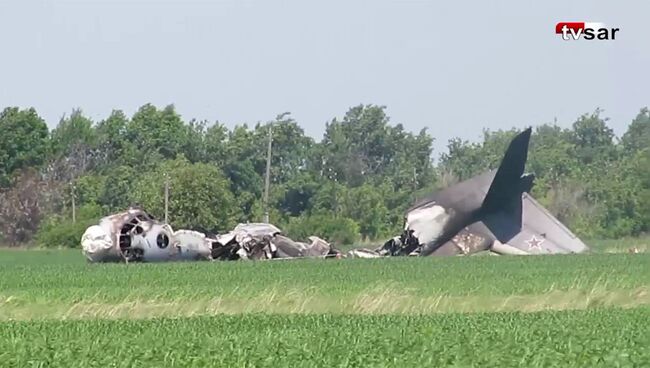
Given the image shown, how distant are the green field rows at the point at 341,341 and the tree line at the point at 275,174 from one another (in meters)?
72.4

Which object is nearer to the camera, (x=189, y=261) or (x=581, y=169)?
(x=189, y=261)

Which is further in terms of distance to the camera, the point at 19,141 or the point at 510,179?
the point at 19,141

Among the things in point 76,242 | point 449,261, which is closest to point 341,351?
point 449,261

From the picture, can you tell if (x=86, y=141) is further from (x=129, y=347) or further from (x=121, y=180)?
(x=129, y=347)

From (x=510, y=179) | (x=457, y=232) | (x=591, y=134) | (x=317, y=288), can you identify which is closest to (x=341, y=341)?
(x=317, y=288)

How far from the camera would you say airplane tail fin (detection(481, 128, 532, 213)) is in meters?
69.1

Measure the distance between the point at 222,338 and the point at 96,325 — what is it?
5.07 meters

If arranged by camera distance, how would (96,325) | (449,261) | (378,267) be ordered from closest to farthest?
(96,325) < (378,267) < (449,261)

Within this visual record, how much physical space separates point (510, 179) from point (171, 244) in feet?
55.0

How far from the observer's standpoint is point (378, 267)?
5625 centimetres

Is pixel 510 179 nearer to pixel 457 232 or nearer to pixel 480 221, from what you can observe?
pixel 480 221

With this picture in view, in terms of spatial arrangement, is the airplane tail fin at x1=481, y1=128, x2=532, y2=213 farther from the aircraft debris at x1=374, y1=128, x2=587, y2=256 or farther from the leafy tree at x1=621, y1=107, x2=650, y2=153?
the leafy tree at x1=621, y1=107, x2=650, y2=153

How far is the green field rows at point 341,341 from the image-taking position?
18984 mm

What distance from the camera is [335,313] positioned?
1364 inches
